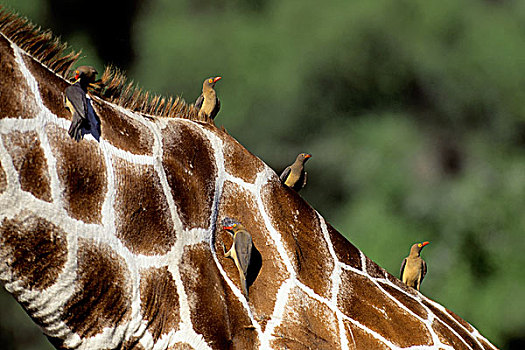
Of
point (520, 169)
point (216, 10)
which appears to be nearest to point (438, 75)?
point (520, 169)

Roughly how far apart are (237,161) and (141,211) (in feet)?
1.43

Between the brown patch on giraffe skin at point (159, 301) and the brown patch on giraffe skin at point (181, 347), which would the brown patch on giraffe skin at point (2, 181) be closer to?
the brown patch on giraffe skin at point (159, 301)

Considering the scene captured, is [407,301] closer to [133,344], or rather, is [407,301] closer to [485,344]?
[485,344]

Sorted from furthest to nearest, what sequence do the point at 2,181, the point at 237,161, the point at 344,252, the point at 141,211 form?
the point at 344,252
the point at 237,161
the point at 141,211
the point at 2,181

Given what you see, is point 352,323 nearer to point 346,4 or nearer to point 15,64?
point 15,64

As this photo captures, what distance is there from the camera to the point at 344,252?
210 centimetres

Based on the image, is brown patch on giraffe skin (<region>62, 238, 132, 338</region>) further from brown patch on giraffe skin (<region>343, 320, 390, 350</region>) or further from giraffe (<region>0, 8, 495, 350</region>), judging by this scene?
brown patch on giraffe skin (<region>343, 320, 390, 350</region>)

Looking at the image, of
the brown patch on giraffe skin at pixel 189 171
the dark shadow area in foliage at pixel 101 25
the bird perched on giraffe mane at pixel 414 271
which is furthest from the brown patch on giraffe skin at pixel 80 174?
the dark shadow area in foliage at pixel 101 25

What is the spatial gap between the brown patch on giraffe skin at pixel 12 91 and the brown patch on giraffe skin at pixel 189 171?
40 cm

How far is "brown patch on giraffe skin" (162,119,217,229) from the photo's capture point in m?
1.72

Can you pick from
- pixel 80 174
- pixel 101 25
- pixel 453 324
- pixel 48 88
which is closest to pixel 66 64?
pixel 48 88

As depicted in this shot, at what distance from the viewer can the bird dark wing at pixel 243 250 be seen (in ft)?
→ 5.63

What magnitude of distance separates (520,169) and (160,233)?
546 centimetres

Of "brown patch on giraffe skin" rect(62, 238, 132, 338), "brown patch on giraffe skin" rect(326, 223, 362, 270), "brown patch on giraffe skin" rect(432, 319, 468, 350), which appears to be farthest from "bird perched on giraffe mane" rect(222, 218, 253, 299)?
"brown patch on giraffe skin" rect(432, 319, 468, 350)
